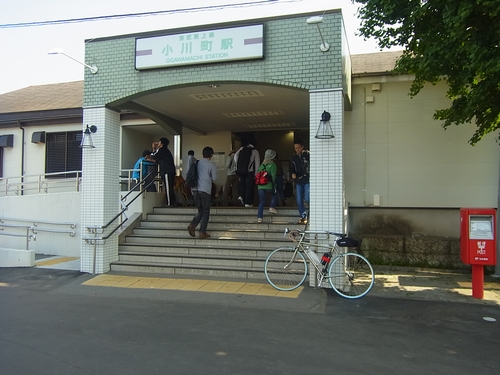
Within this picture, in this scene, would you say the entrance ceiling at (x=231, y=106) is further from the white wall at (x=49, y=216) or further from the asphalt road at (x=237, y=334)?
→ the asphalt road at (x=237, y=334)

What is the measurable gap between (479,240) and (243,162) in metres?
5.74

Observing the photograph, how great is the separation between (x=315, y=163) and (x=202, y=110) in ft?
13.4

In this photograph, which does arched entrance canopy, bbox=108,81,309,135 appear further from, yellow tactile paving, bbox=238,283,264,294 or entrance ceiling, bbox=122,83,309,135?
yellow tactile paving, bbox=238,283,264,294

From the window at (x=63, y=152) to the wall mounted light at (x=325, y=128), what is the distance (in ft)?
30.5

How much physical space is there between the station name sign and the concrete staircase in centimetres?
353

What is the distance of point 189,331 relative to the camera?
4965mm

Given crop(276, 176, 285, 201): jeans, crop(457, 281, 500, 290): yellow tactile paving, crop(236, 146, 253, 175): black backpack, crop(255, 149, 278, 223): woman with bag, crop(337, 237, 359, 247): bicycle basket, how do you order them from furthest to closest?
1. crop(236, 146, 253, 175): black backpack
2. crop(276, 176, 285, 201): jeans
3. crop(255, 149, 278, 223): woman with bag
4. crop(457, 281, 500, 290): yellow tactile paving
5. crop(337, 237, 359, 247): bicycle basket

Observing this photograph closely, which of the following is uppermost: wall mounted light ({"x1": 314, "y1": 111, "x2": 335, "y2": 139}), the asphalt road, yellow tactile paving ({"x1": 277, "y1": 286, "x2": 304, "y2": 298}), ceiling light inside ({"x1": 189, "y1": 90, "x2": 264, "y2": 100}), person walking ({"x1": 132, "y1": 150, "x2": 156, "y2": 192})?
ceiling light inside ({"x1": 189, "y1": 90, "x2": 264, "y2": 100})

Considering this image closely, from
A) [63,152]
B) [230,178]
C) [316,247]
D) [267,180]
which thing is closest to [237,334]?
[316,247]

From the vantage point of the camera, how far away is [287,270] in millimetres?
7094

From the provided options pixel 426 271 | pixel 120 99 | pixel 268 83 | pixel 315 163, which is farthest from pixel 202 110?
pixel 426 271

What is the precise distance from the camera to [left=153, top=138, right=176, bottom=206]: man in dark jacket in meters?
10.6

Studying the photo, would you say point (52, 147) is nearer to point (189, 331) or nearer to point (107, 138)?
point (107, 138)

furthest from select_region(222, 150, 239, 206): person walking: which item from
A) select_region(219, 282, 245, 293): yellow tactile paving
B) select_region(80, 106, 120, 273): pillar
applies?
select_region(219, 282, 245, 293): yellow tactile paving
